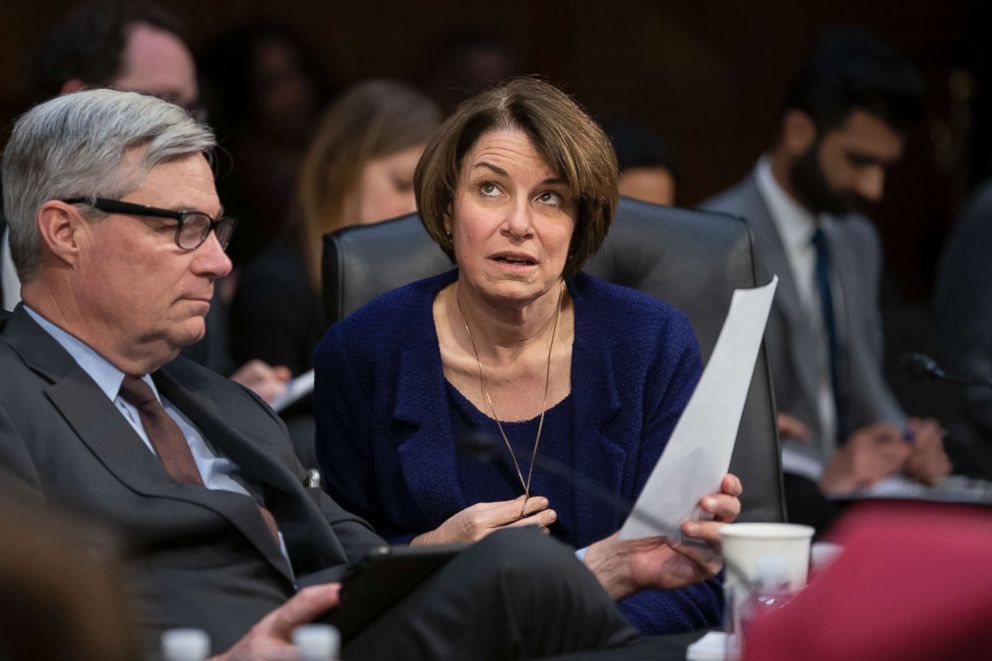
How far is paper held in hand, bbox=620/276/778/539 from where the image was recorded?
1921mm

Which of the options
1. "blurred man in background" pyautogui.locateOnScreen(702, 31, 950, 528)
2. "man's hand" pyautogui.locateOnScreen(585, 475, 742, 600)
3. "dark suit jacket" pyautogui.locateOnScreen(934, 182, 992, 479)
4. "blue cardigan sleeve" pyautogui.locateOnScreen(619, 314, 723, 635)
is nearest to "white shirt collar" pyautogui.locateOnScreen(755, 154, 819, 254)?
"blurred man in background" pyautogui.locateOnScreen(702, 31, 950, 528)

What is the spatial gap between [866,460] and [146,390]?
2.24m

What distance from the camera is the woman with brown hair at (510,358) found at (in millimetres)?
2400

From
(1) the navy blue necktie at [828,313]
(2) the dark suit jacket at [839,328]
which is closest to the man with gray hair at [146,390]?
(2) the dark suit jacket at [839,328]

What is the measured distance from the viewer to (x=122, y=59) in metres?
3.41

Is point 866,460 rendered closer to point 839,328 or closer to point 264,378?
point 839,328

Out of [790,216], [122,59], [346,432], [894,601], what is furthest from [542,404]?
[790,216]

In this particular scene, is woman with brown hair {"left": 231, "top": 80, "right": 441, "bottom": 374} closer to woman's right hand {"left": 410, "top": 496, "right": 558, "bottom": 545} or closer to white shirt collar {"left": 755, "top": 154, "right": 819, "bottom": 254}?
white shirt collar {"left": 755, "top": 154, "right": 819, "bottom": 254}

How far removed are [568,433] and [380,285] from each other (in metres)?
0.47

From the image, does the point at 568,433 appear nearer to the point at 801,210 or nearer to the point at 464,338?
the point at 464,338

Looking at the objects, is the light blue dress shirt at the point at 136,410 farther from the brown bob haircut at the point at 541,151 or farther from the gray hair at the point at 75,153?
the brown bob haircut at the point at 541,151

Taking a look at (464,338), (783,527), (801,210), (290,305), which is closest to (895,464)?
(801,210)

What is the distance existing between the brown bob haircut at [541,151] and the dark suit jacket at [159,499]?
1.82ft

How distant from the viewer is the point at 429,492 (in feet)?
7.75
